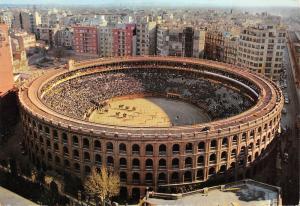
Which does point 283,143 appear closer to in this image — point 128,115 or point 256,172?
point 256,172

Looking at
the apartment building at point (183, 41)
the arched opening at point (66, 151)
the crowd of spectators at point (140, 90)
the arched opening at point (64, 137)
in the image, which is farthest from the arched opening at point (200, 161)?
the apartment building at point (183, 41)

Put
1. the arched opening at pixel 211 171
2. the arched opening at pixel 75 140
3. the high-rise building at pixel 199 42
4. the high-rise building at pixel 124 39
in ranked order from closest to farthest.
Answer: the arched opening at pixel 75 140 < the arched opening at pixel 211 171 < the high-rise building at pixel 199 42 < the high-rise building at pixel 124 39

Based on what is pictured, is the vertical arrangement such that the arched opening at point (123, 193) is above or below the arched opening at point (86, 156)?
below

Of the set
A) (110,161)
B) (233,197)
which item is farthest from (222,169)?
(110,161)

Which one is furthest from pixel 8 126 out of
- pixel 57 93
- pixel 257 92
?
pixel 257 92

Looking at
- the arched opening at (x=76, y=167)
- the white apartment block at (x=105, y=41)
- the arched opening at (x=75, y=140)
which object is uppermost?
the white apartment block at (x=105, y=41)

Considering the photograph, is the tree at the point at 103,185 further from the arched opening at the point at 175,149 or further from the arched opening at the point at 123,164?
the arched opening at the point at 175,149
